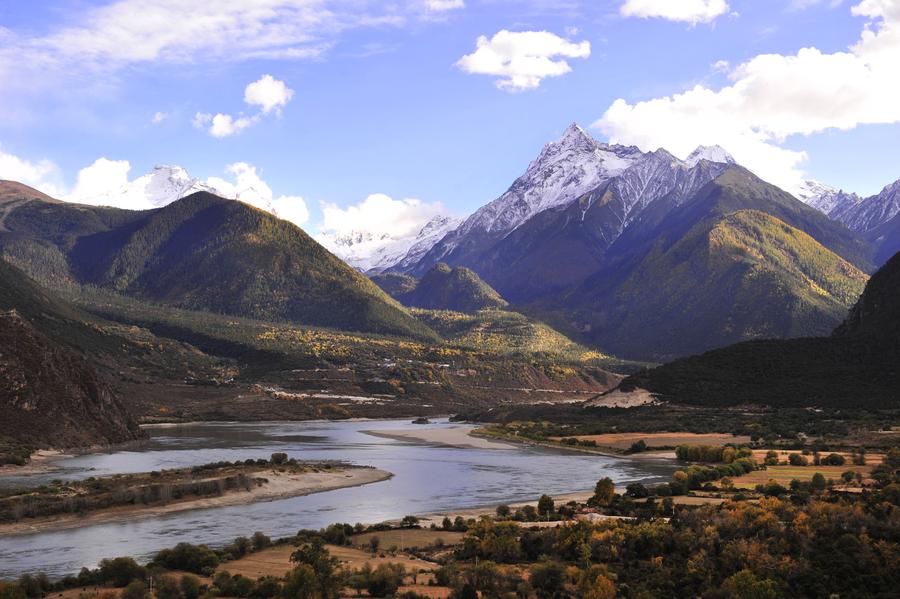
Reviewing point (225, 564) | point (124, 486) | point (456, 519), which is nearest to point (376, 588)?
point (225, 564)

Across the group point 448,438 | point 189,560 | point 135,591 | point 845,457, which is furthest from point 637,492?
point 448,438

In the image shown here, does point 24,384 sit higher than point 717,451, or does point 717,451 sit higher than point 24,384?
point 24,384

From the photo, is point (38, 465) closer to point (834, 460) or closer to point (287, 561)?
point (287, 561)

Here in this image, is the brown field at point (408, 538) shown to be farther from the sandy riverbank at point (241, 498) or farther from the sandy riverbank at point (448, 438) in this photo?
the sandy riverbank at point (448, 438)

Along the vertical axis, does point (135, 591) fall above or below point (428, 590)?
above

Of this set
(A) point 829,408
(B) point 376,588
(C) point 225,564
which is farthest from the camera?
(A) point 829,408

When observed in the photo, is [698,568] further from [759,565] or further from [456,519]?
[456,519]

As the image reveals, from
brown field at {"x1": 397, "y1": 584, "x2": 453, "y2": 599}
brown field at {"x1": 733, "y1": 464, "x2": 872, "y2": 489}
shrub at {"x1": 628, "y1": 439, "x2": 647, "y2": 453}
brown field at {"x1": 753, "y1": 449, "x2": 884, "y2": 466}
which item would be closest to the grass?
brown field at {"x1": 397, "y1": 584, "x2": 453, "y2": 599}
